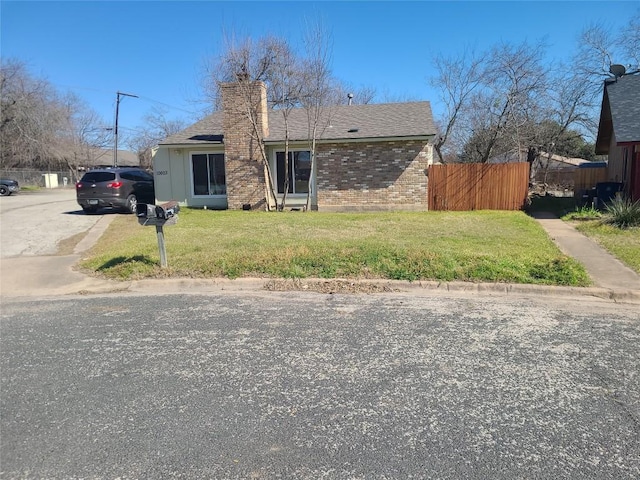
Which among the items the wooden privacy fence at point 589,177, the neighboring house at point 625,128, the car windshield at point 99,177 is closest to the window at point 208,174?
the car windshield at point 99,177

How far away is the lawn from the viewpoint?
720cm

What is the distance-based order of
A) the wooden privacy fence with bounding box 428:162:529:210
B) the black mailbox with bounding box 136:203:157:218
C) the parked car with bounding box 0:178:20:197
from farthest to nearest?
the parked car with bounding box 0:178:20:197
the wooden privacy fence with bounding box 428:162:529:210
the black mailbox with bounding box 136:203:157:218

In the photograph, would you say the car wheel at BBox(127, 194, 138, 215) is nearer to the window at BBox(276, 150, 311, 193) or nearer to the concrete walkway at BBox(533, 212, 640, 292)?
the window at BBox(276, 150, 311, 193)

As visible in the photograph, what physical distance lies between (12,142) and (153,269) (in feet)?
162

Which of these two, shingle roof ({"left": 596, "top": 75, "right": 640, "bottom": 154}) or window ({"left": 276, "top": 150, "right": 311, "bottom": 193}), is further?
window ({"left": 276, "top": 150, "right": 311, "bottom": 193})

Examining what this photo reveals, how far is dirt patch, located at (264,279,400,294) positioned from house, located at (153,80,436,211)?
9.96 m

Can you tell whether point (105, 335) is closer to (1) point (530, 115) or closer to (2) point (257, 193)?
(2) point (257, 193)

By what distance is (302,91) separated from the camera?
1667 centimetres

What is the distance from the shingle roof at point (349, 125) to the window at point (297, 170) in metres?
0.76

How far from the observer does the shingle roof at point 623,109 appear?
12609mm

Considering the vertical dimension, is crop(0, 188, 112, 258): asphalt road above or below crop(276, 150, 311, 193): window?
below

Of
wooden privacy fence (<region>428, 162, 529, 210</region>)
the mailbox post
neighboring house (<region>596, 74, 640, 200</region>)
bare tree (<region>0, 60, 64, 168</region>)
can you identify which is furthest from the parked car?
neighboring house (<region>596, 74, 640, 200</region>)

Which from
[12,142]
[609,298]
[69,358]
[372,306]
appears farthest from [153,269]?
[12,142]

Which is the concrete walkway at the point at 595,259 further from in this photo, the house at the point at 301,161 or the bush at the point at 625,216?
the house at the point at 301,161
